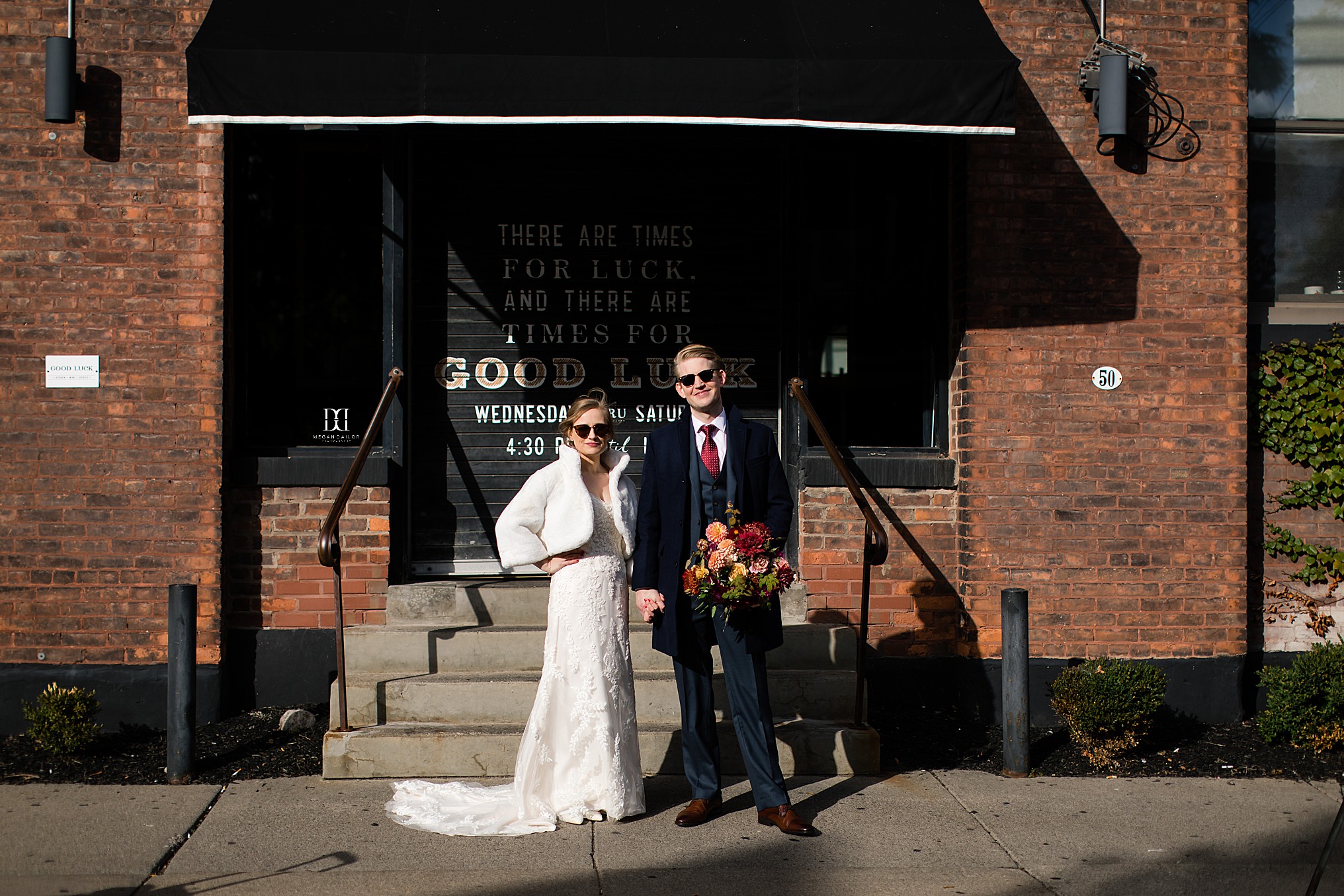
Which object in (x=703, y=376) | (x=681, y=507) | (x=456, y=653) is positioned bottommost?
(x=456, y=653)

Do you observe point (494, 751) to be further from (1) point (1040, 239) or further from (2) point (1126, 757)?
(1) point (1040, 239)

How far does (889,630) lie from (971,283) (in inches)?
84.3

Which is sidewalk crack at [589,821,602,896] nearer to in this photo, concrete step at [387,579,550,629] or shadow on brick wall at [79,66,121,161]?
concrete step at [387,579,550,629]

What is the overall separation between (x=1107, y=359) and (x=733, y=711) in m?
3.41

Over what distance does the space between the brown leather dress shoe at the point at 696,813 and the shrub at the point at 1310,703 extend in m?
3.39

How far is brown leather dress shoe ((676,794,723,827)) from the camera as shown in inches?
195

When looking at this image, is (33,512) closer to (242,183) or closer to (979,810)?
(242,183)

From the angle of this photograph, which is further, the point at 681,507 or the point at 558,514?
the point at 558,514

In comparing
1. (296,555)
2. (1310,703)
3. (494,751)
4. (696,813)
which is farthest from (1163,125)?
(296,555)

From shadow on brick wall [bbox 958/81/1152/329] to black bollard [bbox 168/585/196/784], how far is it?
4.61 meters

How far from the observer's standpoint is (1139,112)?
6.86 meters

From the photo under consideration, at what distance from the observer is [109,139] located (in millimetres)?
6516

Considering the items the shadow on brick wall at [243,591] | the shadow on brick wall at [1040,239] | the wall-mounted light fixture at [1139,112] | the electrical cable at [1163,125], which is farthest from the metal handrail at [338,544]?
the electrical cable at [1163,125]

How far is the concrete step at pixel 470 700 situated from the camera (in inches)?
232
